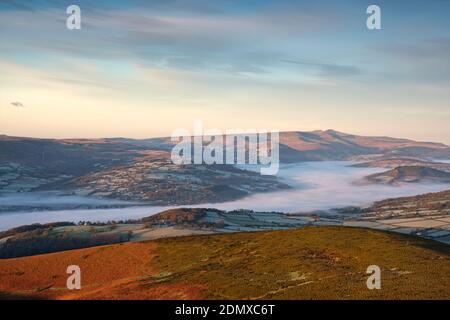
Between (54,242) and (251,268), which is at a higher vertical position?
(251,268)

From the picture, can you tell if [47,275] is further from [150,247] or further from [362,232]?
[362,232]

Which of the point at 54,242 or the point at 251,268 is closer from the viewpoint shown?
the point at 251,268

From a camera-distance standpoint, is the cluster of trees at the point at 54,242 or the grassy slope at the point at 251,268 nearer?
the grassy slope at the point at 251,268

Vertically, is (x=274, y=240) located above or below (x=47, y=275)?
above

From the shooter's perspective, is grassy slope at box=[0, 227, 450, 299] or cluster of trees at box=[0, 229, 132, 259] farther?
cluster of trees at box=[0, 229, 132, 259]

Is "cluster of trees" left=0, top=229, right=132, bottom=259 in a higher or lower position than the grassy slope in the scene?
lower
